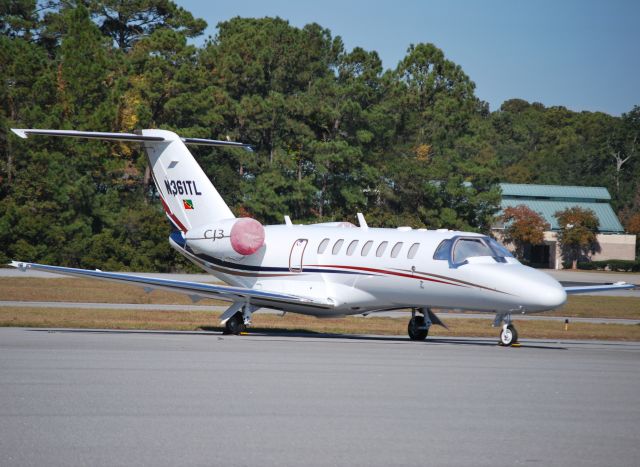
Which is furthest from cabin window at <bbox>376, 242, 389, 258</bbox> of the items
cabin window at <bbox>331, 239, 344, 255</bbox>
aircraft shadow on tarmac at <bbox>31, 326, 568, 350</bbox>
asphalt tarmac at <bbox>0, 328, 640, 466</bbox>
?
asphalt tarmac at <bbox>0, 328, 640, 466</bbox>

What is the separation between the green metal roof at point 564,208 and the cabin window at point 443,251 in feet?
211

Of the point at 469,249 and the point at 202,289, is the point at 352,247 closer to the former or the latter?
the point at 469,249

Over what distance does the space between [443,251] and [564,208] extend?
68266mm

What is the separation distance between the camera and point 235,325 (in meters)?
23.9

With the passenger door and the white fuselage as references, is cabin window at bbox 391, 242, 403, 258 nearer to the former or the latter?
the white fuselage

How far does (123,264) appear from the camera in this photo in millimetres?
54969

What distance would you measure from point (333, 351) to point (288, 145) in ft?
155

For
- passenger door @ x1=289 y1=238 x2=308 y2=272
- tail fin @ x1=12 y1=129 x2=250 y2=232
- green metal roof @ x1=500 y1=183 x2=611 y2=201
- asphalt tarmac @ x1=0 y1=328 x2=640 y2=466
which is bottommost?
asphalt tarmac @ x1=0 y1=328 x2=640 y2=466

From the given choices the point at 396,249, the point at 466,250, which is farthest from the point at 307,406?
the point at 396,249

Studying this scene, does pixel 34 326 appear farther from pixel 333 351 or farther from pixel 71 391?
pixel 71 391

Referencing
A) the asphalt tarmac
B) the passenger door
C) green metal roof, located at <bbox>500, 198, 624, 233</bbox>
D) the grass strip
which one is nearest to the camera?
the asphalt tarmac

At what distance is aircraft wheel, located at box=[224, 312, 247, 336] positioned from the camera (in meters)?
23.9

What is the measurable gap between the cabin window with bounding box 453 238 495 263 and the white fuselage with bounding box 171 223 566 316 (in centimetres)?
7

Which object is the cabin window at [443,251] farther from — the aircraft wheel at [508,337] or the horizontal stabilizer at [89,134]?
the horizontal stabilizer at [89,134]
